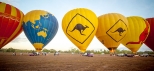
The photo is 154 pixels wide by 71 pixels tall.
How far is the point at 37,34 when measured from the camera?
14.8 meters

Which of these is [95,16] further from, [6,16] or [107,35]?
[6,16]

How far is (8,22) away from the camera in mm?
14320

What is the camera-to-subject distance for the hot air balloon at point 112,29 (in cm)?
1244

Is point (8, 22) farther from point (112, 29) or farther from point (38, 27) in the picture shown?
point (112, 29)

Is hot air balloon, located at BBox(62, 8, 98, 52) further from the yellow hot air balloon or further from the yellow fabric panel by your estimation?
the yellow hot air balloon

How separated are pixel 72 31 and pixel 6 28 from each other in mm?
7548

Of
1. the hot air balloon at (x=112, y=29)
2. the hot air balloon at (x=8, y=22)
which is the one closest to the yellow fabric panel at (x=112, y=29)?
the hot air balloon at (x=112, y=29)

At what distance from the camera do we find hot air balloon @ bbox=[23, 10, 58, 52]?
14672mm

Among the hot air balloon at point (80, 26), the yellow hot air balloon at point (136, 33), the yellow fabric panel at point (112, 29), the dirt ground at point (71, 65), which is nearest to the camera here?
the hot air balloon at point (80, 26)

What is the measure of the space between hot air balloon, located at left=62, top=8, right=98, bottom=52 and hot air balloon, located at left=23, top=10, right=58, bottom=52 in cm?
368

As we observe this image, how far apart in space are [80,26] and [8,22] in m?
7.83

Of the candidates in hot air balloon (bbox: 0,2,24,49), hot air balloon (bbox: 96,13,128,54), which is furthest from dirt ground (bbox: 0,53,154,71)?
hot air balloon (bbox: 96,13,128,54)

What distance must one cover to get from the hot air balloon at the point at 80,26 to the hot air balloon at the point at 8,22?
5.90 meters

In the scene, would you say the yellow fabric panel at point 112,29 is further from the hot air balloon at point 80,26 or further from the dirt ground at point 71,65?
the dirt ground at point 71,65
